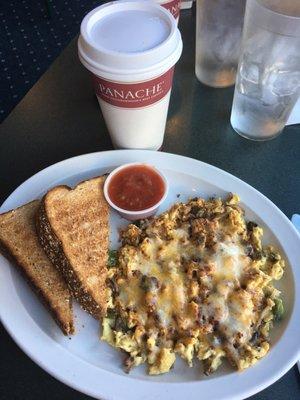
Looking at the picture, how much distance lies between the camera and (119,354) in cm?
126

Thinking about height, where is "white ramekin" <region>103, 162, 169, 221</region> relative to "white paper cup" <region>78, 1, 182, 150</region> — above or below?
below

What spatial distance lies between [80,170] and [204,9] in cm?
83

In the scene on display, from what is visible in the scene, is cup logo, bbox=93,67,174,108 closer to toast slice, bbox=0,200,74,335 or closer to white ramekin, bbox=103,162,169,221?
white ramekin, bbox=103,162,169,221

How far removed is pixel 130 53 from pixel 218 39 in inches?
24.6

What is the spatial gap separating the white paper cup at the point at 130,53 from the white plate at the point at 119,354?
347mm

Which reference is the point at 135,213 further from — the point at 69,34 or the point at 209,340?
the point at 69,34

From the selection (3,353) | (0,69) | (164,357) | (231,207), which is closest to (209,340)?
(164,357)

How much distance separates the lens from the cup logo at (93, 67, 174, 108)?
1351 millimetres

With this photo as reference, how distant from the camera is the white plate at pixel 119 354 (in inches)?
45.4

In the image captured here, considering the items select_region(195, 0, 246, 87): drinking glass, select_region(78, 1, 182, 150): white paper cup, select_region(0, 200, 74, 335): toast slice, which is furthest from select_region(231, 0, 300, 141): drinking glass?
select_region(0, 200, 74, 335): toast slice

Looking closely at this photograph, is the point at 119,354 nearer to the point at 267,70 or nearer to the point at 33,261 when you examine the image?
the point at 33,261

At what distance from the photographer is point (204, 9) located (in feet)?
5.43

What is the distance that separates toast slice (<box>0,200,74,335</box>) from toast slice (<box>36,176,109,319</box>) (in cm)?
3

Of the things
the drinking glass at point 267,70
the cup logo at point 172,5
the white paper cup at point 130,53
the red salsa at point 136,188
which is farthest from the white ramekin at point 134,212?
the cup logo at point 172,5
